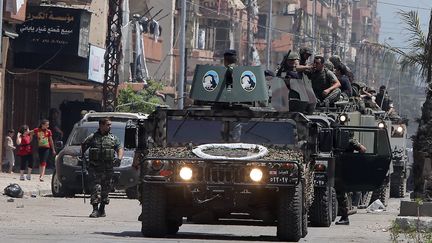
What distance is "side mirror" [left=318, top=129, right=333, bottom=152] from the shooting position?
1972cm

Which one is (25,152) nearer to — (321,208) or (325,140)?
(321,208)

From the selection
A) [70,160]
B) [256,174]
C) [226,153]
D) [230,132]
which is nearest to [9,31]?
[70,160]

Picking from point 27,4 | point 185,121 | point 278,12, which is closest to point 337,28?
point 278,12

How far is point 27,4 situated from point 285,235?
30225mm

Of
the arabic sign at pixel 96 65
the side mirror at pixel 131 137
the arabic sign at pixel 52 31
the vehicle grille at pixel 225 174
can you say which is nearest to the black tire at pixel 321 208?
the side mirror at pixel 131 137

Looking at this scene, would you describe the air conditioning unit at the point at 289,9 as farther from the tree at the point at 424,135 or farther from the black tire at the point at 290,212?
the black tire at the point at 290,212

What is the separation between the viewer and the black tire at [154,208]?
1819 cm

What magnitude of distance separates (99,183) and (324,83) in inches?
188

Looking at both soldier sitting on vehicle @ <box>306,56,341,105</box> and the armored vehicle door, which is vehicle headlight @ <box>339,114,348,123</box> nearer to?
soldier sitting on vehicle @ <box>306,56,341,105</box>

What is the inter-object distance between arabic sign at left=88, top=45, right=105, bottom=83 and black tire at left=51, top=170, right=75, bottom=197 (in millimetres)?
18393

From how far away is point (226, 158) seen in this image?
18031mm

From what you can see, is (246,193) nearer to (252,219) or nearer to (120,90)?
(252,219)

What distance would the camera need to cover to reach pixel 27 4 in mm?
47250

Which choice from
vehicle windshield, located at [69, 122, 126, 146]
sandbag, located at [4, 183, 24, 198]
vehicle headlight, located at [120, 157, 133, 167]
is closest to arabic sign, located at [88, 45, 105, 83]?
vehicle windshield, located at [69, 122, 126, 146]
